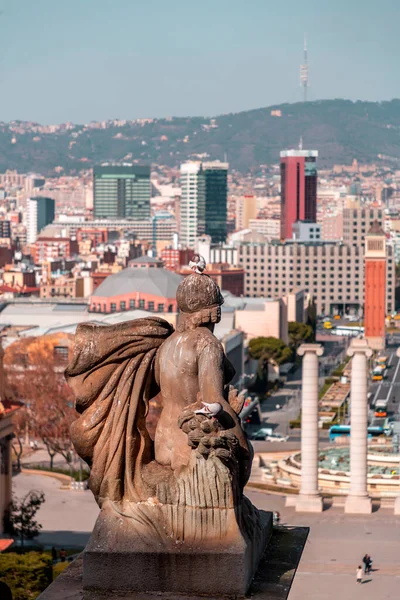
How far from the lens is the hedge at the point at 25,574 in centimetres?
3008

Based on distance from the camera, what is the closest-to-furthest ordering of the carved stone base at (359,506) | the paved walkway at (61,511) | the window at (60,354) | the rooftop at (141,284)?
the paved walkway at (61,511), the carved stone base at (359,506), the window at (60,354), the rooftop at (141,284)

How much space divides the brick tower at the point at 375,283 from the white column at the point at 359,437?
292ft

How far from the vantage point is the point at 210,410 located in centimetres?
902

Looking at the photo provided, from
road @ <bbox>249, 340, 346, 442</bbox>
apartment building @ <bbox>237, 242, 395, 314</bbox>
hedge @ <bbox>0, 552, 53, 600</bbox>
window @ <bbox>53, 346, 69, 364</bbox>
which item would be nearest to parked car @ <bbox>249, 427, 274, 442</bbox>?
road @ <bbox>249, 340, 346, 442</bbox>

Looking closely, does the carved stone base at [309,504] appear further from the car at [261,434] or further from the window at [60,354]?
the car at [261,434]

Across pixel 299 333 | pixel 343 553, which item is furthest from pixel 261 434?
pixel 299 333

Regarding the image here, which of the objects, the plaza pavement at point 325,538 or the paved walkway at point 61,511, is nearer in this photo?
the plaza pavement at point 325,538

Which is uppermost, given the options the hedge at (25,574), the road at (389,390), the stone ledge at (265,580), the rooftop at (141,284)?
the stone ledge at (265,580)

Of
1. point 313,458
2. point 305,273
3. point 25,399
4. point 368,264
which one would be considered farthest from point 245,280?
point 313,458

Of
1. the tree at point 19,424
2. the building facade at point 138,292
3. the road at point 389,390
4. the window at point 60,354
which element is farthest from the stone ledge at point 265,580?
the building facade at point 138,292

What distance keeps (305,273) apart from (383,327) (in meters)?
44.6

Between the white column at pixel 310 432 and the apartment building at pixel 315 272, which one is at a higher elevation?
the white column at pixel 310 432

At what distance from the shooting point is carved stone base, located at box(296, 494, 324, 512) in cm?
4772

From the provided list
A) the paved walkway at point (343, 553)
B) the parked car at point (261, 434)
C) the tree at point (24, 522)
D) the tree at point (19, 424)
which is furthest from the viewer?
the parked car at point (261, 434)
